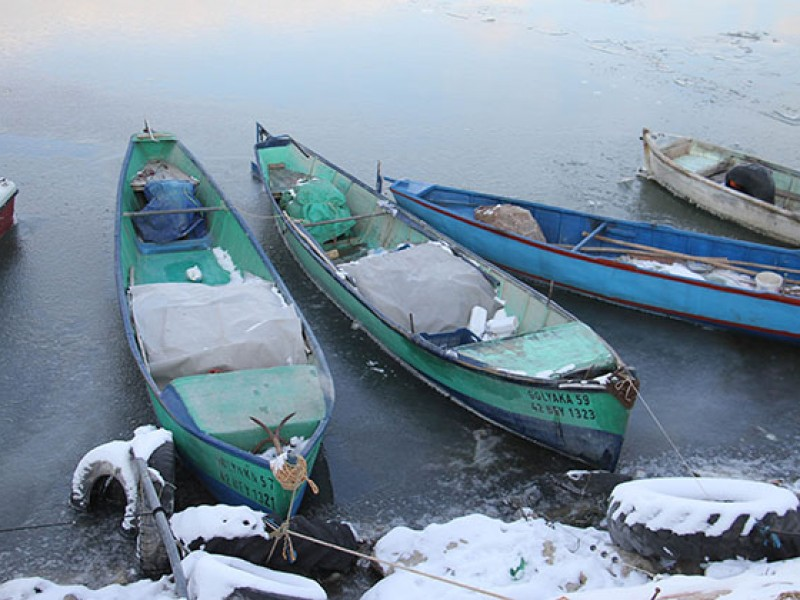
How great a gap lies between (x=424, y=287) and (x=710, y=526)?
215 inches

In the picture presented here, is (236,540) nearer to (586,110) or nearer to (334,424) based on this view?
(334,424)

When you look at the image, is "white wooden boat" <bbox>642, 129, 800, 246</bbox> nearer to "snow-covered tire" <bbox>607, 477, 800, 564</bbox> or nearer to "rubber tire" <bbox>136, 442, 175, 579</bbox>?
"snow-covered tire" <bbox>607, 477, 800, 564</bbox>

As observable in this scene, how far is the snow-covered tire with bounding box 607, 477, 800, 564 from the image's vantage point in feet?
23.8

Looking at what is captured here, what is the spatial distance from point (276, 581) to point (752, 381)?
27.4 feet

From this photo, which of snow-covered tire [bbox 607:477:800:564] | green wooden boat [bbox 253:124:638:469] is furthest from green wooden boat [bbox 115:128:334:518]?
snow-covered tire [bbox 607:477:800:564]

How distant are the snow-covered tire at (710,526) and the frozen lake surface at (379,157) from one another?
1939 mm

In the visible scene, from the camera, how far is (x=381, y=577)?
7812 mm

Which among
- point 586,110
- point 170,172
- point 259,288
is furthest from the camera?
point 586,110

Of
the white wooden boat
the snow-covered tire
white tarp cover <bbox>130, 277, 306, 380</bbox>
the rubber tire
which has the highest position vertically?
the white wooden boat

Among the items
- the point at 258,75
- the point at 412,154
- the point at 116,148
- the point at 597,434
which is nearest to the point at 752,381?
the point at 597,434

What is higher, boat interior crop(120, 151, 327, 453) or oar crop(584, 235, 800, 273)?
oar crop(584, 235, 800, 273)

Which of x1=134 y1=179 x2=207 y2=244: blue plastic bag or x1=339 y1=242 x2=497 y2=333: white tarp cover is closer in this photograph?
x1=339 y1=242 x2=497 y2=333: white tarp cover

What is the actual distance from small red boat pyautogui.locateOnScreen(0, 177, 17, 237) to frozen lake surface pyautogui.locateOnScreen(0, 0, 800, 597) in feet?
1.35

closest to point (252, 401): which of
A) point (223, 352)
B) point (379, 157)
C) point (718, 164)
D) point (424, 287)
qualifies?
point (223, 352)
